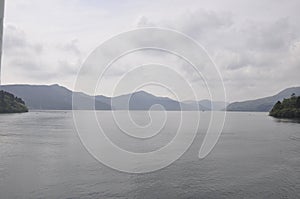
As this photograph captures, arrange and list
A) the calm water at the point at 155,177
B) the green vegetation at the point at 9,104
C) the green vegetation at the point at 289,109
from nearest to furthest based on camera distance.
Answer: the calm water at the point at 155,177 → the green vegetation at the point at 289,109 → the green vegetation at the point at 9,104

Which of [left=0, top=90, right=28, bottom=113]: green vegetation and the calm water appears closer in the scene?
the calm water

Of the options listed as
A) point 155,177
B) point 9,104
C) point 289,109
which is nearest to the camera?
point 155,177

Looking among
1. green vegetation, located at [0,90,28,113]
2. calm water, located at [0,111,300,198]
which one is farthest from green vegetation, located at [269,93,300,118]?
green vegetation, located at [0,90,28,113]

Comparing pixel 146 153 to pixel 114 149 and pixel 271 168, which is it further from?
pixel 271 168

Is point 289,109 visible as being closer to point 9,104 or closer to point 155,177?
point 155,177

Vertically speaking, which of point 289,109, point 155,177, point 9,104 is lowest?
point 155,177

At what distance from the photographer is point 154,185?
17.5 m

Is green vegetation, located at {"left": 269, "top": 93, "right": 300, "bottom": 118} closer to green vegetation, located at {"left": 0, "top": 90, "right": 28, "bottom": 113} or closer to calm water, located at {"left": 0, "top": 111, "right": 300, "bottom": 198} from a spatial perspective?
calm water, located at {"left": 0, "top": 111, "right": 300, "bottom": 198}

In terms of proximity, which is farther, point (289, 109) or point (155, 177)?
point (289, 109)

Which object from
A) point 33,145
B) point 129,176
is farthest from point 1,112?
point 129,176

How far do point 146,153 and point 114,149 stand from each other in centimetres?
397

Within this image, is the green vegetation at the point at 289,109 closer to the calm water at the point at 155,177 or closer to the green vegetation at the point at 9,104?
the calm water at the point at 155,177

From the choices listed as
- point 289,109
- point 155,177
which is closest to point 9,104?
point 289,109

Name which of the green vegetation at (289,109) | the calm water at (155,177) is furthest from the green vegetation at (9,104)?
the green vegetation at (289,109)
